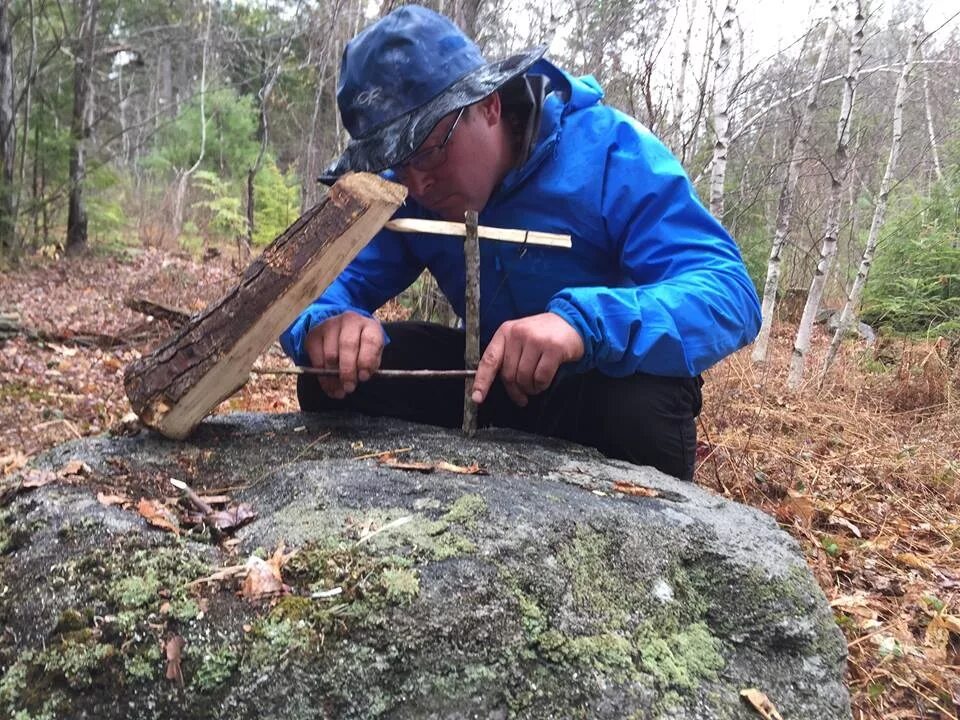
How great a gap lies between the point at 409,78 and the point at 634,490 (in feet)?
4.46

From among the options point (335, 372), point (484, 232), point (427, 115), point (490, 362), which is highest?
point (427, 115)

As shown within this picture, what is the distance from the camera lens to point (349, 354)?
6.77 feet

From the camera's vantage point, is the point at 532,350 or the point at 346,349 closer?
the point at 532,350

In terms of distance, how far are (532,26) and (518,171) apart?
1174 cm

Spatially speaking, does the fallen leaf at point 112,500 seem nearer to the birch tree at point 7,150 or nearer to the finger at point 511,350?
the finger at point 511,350

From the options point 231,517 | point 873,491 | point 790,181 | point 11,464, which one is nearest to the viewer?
point 231,517

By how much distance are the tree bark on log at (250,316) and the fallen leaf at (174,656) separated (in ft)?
3.00

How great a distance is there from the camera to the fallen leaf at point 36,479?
5.16 ft

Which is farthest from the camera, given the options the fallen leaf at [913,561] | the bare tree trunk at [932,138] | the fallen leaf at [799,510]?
the bare tree trunk at [932,138]

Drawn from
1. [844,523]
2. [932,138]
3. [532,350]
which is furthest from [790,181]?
[532,350]

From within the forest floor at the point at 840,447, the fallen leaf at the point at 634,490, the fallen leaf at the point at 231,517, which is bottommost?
the forest floor at the point at 840,447

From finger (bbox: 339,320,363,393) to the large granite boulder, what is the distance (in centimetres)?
35

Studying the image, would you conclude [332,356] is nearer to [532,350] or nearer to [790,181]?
[532,350]

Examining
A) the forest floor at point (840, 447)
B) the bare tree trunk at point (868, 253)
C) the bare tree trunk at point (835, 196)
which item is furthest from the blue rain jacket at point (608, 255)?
the bare tree trunk at point (868, 253)
